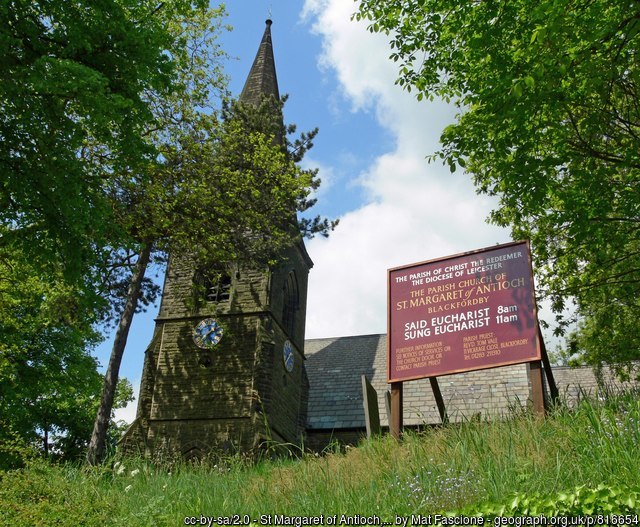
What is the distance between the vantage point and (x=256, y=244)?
18.4 m

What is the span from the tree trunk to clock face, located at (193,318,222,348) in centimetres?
639

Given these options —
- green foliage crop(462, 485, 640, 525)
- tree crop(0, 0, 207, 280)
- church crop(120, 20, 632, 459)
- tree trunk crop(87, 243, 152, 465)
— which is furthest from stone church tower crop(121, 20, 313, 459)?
green foliage crop(462, 485, 640, 525)

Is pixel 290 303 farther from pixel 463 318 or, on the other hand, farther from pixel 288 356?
pixel 463 318

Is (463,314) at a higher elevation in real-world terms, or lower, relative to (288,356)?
lower

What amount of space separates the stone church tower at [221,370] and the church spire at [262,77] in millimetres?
7270

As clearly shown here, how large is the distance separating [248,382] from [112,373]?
269 inches

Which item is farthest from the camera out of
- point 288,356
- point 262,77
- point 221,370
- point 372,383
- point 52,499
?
point 262,77

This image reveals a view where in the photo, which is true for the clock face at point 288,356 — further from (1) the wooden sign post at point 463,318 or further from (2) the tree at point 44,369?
(1) the wooden sign post at point 463,318

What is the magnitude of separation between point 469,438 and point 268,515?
8.28ft

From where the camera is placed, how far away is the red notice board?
28.7ft

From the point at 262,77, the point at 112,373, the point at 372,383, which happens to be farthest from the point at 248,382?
the point at 262,77

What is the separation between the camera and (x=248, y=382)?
22188mm

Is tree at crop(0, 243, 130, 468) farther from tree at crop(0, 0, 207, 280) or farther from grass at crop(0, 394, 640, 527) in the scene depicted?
grass at crop(0, 394, 640, 527)

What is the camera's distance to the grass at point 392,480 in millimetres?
6027
